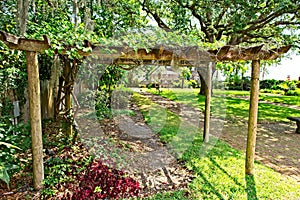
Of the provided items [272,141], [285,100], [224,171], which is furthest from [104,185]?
[285,100]

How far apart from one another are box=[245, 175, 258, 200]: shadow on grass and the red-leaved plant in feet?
4.18

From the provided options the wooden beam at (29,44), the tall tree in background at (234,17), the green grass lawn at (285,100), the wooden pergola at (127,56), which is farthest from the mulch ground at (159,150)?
the green grass lawn at (285,100)

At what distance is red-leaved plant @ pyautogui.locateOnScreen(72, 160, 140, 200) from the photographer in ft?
8.30

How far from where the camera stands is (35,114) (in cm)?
250

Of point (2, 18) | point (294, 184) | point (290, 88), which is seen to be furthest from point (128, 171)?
point (290, 88)

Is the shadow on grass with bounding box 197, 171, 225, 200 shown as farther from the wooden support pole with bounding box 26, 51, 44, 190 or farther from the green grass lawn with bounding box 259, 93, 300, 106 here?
the green grass lawn with bounding box 259, 93, 300, 106

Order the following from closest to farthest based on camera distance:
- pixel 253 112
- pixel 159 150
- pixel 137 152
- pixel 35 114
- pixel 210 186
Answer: pixel 35 114
pixel 210 186
pixel 253 112
pixel 137 152
pixel 159 150

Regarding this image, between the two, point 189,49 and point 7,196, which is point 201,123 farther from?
point 7,196

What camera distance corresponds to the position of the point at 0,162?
231cm

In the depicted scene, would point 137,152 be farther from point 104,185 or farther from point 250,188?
point 250,188

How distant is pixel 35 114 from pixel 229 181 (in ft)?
8.05

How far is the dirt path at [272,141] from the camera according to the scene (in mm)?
3641

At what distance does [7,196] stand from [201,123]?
4.86m

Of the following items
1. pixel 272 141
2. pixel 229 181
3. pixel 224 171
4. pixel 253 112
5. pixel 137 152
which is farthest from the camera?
pixel 272 141
